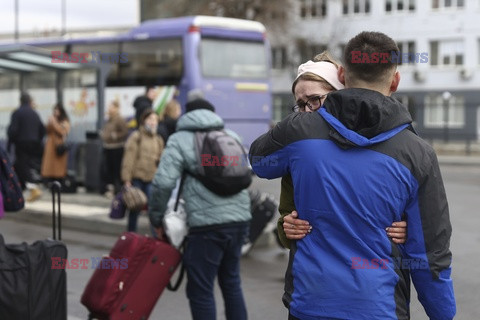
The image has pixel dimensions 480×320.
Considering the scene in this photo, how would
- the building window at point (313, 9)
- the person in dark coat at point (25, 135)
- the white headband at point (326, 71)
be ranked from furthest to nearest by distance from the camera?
Result: 1. the building window at point (313, 9)
2. the person in dark coat at point (25, 135)
3. the white headband at point (326, 71)

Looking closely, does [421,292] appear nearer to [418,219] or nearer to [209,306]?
[418,219]

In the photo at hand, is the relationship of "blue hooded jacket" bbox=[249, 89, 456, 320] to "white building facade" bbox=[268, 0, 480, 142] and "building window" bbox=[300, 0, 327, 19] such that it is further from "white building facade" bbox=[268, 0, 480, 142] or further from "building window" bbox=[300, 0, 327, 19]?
"building window" bbox=[300, 0, 327, 19]

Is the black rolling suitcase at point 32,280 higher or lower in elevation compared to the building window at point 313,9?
lower

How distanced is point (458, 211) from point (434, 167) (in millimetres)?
10620

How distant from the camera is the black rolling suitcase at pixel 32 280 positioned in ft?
13.5

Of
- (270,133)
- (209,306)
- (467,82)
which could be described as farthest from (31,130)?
(467,82)

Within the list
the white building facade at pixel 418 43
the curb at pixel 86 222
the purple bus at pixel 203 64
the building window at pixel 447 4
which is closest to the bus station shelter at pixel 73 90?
the purple bus at pixel 203 64

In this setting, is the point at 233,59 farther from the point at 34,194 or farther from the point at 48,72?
the point at 34,194

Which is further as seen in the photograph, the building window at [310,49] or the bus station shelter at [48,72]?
the building window at [310,49]

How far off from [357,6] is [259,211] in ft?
132

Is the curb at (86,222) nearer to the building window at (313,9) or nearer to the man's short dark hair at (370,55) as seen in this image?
the man's short dark hair at (370,55)

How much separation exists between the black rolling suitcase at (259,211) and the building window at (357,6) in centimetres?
3980

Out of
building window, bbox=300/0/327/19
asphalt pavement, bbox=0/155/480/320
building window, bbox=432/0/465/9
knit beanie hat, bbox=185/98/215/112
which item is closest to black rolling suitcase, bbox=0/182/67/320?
knit beanie hat, bbox=185/98/215/112

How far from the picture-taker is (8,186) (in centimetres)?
467
